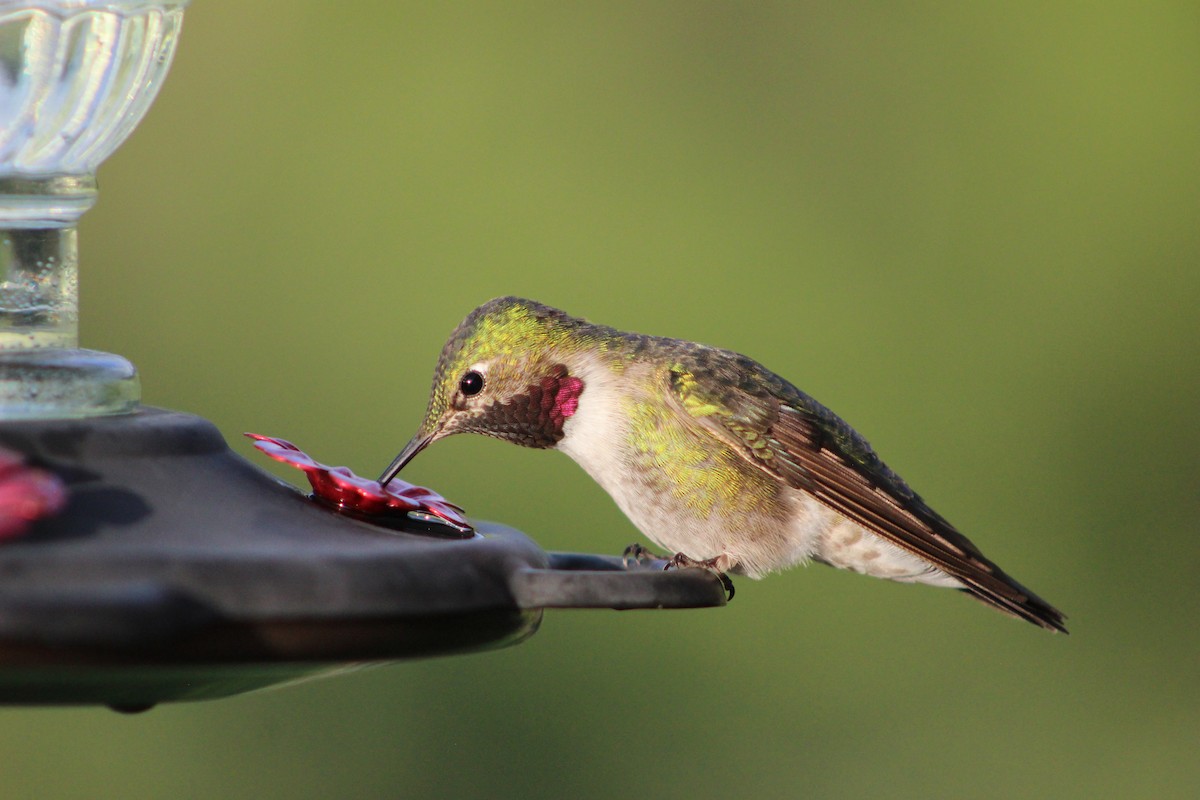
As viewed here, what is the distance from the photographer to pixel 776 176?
698 cm

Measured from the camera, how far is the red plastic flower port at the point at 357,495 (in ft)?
8.79

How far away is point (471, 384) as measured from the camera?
4.10 meters

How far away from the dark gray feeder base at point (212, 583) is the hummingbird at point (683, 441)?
161cm

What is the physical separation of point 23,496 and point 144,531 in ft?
0.54

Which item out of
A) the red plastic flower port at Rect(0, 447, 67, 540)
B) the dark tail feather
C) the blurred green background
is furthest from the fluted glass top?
the blurred green background

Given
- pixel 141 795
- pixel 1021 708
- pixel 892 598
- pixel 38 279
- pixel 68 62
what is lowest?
pixel 141 795

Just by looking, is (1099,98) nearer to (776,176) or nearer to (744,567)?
(776,176)

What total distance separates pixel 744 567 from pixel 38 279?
7.58 feet

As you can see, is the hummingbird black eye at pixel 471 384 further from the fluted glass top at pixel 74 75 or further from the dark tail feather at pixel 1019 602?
the dark tail feather at pixel 1019 602

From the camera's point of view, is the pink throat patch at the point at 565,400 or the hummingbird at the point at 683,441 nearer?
the hummingbird at the point at 683,441

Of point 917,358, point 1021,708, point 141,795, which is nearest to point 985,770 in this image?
point 1021,708

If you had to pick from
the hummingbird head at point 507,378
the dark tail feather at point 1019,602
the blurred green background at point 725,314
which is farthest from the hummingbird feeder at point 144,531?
the blurred green background at point 725,314

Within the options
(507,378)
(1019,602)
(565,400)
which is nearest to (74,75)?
(507,378)

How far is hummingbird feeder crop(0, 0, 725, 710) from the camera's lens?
1.89 meters
